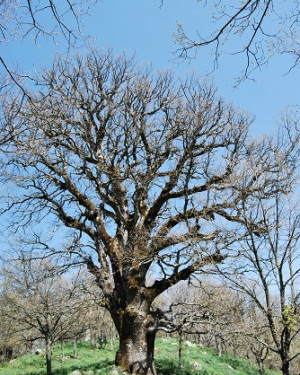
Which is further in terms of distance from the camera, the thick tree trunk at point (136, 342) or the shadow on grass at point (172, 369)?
the shadow on grass at point (172, 369)

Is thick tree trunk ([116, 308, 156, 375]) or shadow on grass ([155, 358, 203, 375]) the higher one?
thick tree trunk ([116, 308, 156, 375])

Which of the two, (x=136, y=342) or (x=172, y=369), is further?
(x=172, y=369)

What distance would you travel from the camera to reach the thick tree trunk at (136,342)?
30.9 feet

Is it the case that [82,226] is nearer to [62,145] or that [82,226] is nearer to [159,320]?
[62,145]

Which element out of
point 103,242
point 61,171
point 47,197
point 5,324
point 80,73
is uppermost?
point 80,73

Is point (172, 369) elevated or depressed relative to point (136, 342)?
depressed

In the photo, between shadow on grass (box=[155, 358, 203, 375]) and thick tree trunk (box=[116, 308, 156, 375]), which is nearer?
thick tree trunk (box=[116, 308, 156, 375])

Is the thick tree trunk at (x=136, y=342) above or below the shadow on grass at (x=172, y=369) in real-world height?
above

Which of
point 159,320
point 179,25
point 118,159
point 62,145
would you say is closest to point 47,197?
point 62,145

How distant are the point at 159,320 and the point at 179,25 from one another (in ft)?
28.9

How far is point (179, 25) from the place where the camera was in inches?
135

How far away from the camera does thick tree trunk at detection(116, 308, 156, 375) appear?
30.9ft

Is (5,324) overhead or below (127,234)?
below

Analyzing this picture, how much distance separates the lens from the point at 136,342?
380 inches
